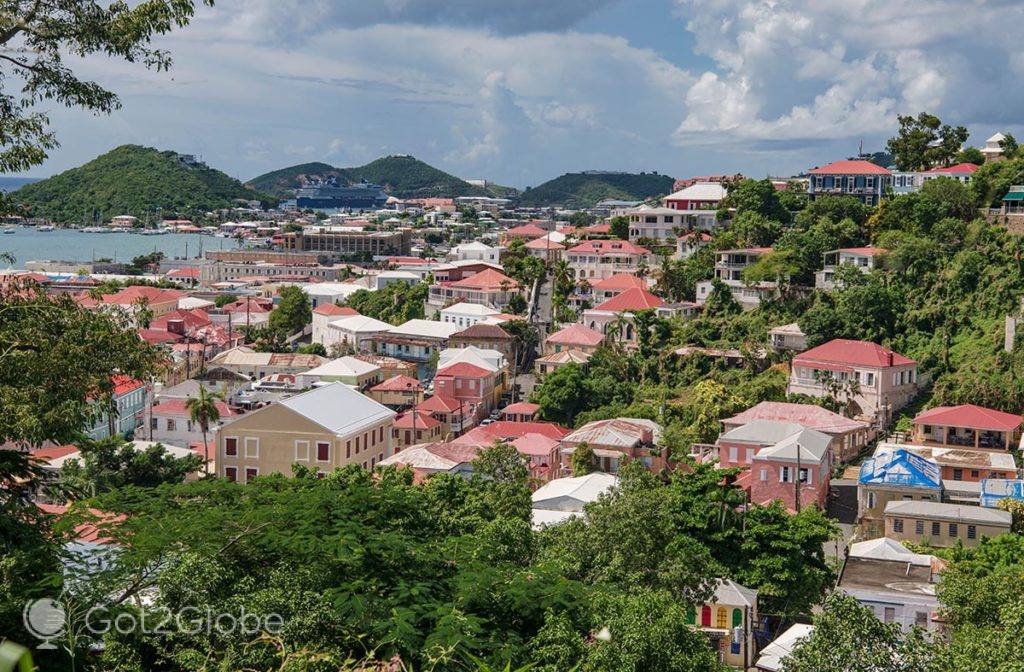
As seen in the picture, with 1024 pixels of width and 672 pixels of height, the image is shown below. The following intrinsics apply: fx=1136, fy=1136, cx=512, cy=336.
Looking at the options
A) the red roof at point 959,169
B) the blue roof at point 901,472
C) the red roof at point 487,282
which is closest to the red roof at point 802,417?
the blue roof at point 901,472

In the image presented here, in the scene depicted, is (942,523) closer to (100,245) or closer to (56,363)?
(56,363)

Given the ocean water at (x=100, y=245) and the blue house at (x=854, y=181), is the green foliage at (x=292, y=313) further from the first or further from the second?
the ocean water at (x=100, y=245)

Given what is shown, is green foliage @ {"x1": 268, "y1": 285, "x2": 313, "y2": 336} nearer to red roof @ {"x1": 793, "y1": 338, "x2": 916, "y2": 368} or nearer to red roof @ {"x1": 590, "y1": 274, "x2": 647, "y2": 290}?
red roof @ {"x1": 590, "y1": 274, "x2": 647, "y2": 290}

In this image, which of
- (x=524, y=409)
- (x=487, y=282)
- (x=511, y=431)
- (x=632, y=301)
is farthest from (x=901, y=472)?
(x=487, y=282)

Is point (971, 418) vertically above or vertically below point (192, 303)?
below

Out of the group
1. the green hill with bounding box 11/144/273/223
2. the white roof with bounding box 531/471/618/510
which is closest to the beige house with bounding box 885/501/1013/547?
the white roof with bounding box 531/471/618/510
